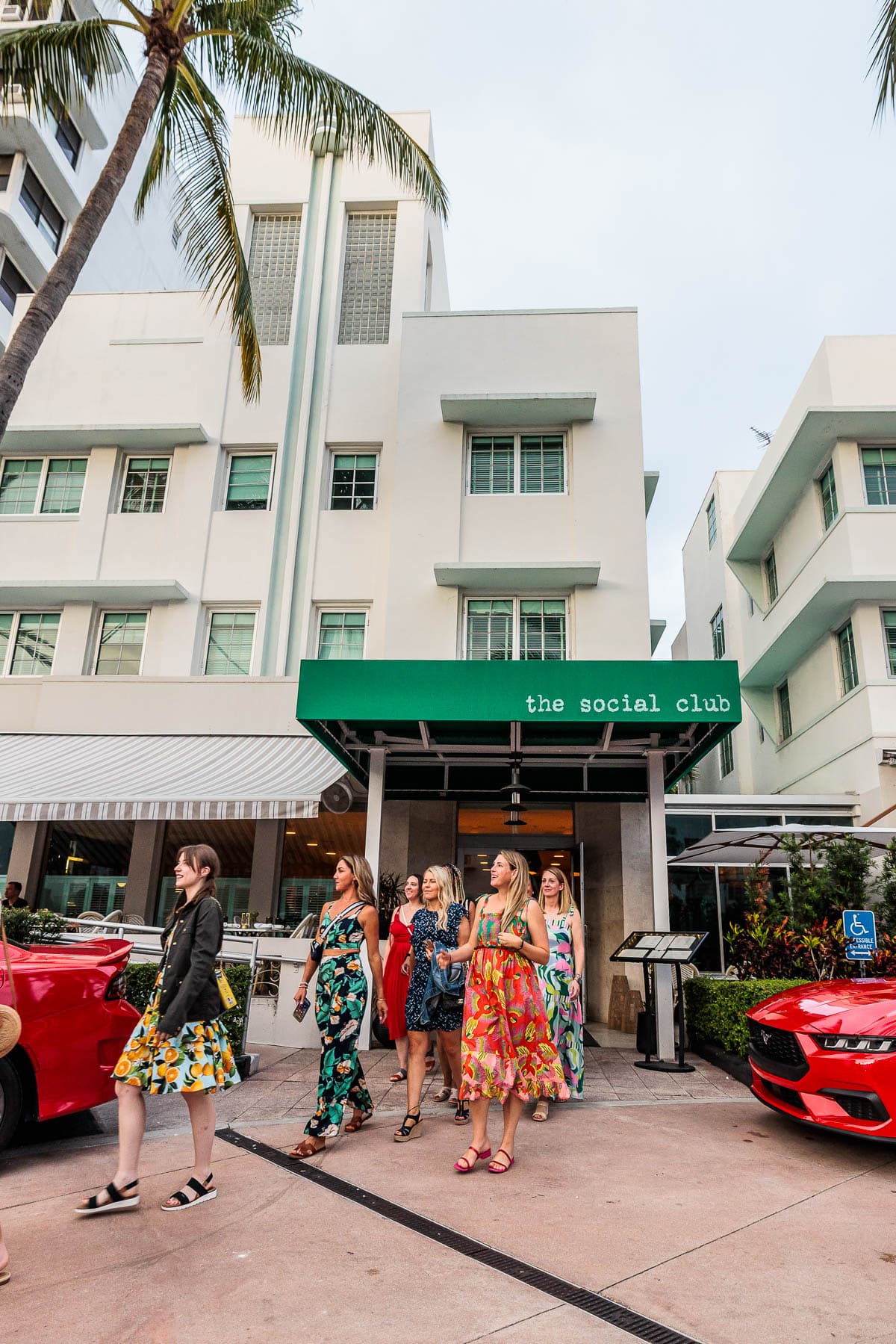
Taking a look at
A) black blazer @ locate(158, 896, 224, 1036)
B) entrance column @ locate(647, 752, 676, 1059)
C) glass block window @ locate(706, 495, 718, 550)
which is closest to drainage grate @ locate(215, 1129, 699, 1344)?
black blazer @ locate(158, 896, 224, 1036)

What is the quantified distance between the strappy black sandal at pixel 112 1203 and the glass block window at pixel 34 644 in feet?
39.5

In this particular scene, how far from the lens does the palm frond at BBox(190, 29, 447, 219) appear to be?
10.8 meters

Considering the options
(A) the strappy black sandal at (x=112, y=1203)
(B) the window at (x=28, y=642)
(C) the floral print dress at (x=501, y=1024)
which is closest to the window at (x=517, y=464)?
(B) the window at (x=28, y=642)

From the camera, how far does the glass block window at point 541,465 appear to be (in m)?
15.3

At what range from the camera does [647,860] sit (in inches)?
488

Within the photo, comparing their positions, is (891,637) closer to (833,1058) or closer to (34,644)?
(833,1058)

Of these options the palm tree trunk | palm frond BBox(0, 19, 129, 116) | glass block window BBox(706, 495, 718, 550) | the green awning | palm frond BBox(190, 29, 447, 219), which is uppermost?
glass block window BBox(706, 495, 718, 550)

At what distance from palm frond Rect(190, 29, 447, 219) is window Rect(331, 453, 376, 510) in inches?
219

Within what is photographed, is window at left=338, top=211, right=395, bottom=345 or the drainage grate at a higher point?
window at left=338, top=211, right=395, bottom=345

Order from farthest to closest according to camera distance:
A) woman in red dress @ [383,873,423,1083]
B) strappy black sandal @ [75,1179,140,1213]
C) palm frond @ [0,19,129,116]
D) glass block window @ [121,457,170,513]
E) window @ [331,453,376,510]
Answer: glass block window @ [121,457,170,513] < window @ [331,453,376,510] < palm frond @ [0,19,129,116] < woman in red dress @ [383,873,423,1083] < strappy black sandal @ [75,1179,140,1213]

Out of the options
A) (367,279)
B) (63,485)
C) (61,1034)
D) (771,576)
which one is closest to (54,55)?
(63,485)

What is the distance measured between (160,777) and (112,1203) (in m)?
7.84

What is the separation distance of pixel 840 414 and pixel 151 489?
1248 centimetres

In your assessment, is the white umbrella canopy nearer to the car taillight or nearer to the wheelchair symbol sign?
the wheelchair symbol sign
